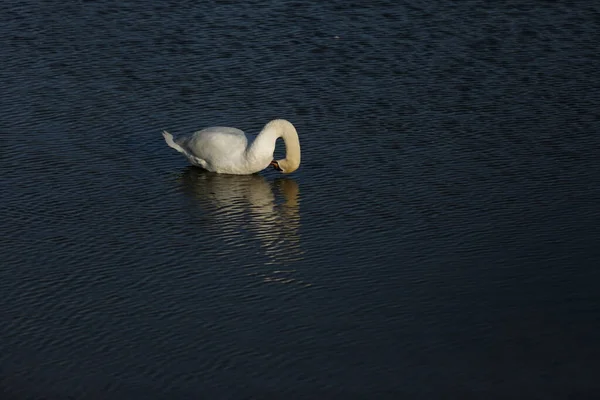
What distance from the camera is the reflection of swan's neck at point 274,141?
21188 millimetres

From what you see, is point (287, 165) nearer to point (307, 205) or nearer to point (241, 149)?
point (241, 149)

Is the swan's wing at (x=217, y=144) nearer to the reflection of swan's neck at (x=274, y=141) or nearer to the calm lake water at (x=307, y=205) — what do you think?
the reflection of swan's neck at (x=274, y=141)

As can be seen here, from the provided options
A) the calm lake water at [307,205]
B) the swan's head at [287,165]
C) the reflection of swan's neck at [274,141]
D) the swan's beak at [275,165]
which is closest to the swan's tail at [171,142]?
the calm lake water at [307,205]

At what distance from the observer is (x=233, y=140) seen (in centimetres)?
2155

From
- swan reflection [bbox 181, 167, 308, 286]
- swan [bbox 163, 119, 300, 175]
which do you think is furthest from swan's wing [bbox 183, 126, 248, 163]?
swan reflection [bbox 181, 167, 308, 286]

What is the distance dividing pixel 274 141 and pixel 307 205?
1.72 m

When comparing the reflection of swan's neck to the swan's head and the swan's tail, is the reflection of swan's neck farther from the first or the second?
the swan's tail

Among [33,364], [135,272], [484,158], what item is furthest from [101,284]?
[484,158]

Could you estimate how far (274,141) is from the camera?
70.3 ft

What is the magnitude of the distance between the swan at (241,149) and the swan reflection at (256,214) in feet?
0.73

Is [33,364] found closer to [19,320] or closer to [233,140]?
[19,320]

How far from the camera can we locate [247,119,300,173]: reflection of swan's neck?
21.2 metres

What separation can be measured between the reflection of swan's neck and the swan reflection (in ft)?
1.00

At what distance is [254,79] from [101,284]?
341 inches
